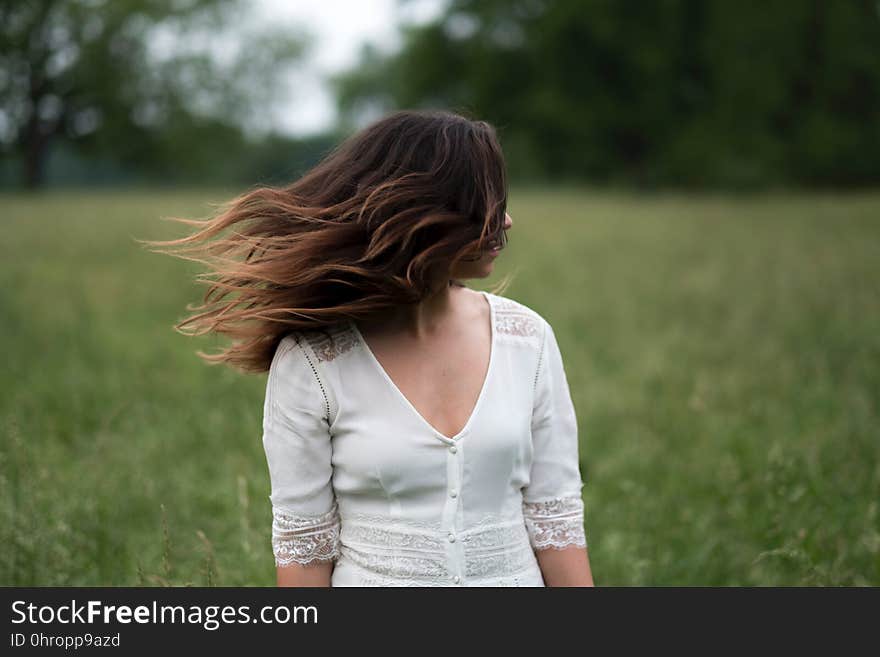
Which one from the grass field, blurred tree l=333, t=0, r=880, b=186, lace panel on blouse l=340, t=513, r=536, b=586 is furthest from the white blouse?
blurred tree l=333, t=0, r=880, b=186

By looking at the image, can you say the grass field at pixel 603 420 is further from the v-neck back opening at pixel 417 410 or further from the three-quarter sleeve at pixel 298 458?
the v-neck back opening at pixel 417 410

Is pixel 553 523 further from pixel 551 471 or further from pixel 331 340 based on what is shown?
pixel 331 340

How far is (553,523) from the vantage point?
208 cm

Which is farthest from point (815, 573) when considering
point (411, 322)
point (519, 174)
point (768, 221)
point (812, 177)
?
point (519, 174)

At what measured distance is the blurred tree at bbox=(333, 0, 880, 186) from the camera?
93.3 ft

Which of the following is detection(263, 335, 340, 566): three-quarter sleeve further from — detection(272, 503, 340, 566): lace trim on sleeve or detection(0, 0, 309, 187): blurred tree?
detection(0, 0, 309, 187): blurred tree

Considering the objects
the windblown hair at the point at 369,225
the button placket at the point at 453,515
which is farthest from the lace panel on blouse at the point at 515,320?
the button placket at the point at 453,515

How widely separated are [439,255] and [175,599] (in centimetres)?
103

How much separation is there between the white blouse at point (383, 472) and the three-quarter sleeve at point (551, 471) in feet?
0.25

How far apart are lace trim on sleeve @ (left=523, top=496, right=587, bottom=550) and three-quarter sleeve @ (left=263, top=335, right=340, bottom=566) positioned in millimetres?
475

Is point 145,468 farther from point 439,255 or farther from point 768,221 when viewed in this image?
point 768,221

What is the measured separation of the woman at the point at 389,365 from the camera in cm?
185

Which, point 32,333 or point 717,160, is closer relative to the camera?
point 32,333

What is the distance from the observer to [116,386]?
5719 millimetres
